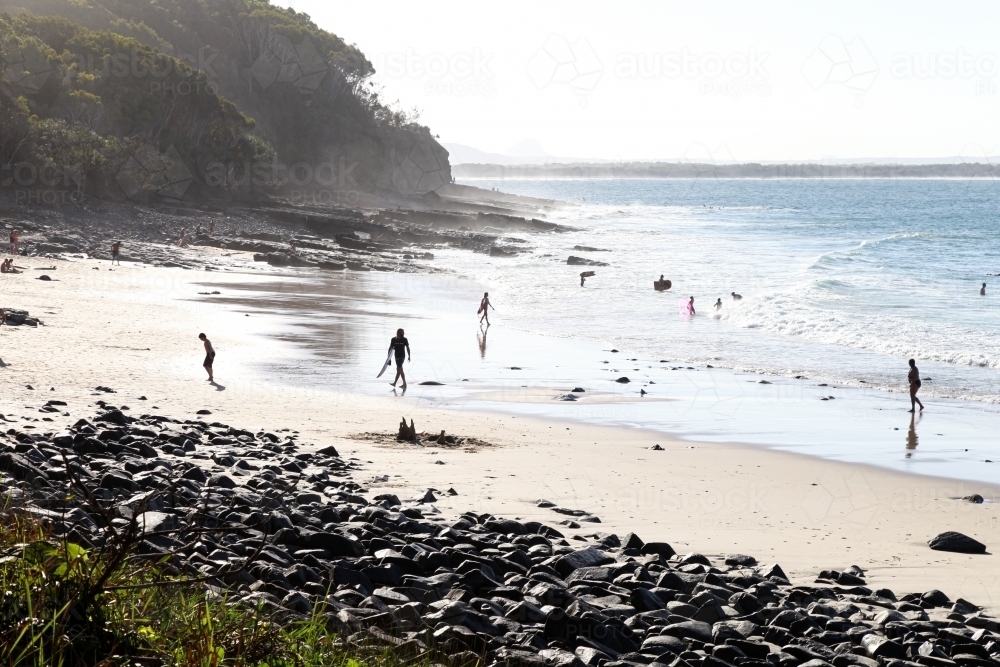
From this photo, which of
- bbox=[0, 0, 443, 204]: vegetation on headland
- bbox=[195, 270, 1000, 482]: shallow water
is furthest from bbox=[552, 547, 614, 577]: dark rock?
bbox=[0, 0, 443, 204]: vegetation on headland

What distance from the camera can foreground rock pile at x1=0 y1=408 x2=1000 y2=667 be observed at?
5.08 meters

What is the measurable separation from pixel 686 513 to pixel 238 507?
481 cm

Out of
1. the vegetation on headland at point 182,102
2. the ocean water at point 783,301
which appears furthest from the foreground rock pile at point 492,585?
the vegetation on headland at point 182,102

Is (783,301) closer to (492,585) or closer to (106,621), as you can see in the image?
(492,585)

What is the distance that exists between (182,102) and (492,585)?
60.9 m

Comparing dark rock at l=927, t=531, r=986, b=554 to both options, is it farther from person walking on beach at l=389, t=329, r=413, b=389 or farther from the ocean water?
the ocean water

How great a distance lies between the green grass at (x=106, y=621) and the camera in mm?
3029

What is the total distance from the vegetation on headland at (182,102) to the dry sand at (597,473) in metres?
32.8

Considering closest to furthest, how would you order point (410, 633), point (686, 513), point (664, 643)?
1. point (410, 633)
2. point (664, 643)
3. point (686, 513)

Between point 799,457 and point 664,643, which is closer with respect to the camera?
point 664,643

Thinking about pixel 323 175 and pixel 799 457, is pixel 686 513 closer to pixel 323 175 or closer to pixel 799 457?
pixel 799 457

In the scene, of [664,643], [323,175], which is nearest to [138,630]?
[664,643]

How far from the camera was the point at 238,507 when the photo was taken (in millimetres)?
6992

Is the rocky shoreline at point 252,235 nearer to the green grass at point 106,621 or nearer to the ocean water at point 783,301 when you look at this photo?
the ocean water at point 783,301
